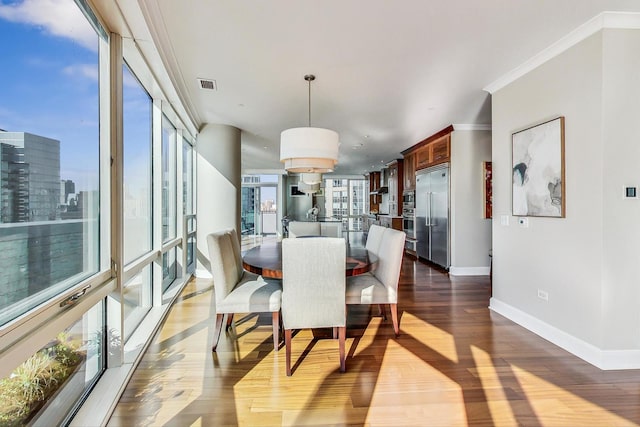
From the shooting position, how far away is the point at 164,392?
190cm

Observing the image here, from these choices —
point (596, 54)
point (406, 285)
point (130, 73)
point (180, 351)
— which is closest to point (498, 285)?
point (406, 285)

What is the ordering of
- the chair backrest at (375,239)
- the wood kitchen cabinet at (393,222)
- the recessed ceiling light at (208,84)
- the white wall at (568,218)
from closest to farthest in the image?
the white wall at (568,218)
the recessed ceiling light at (208,84)
the chair backrest at (375,239)
the wood kitchen cabinet at (393,222)

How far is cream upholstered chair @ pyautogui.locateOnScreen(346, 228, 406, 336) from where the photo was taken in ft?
8.57

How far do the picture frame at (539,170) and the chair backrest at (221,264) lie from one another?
2886 millimetres

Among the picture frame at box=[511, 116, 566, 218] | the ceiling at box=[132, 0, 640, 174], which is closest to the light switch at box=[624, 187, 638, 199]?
the picture frame at box=[511, 116, 566, 218]

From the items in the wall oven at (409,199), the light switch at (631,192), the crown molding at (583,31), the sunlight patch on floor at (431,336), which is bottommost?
the sunlight patch on floor at (431,336)

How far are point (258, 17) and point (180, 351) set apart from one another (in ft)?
8.80

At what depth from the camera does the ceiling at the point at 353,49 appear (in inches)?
78.2

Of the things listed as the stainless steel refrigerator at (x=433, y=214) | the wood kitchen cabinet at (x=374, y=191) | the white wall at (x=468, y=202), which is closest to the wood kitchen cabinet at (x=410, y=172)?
the stainless steel refrigerator at (x=433, y=214)

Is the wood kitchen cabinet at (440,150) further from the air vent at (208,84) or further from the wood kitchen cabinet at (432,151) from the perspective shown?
the air vent at (208,84)

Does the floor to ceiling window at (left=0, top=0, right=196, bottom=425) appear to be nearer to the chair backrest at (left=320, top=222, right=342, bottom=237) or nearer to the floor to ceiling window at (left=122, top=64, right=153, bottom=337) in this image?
the floor to ceiling window at (left=122, top=64, right=153, bottom=337)

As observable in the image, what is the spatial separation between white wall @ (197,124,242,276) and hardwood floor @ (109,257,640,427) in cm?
214

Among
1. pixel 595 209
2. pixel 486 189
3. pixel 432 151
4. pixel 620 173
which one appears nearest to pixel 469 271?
pixel 486 189

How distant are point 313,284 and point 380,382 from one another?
81 cm
